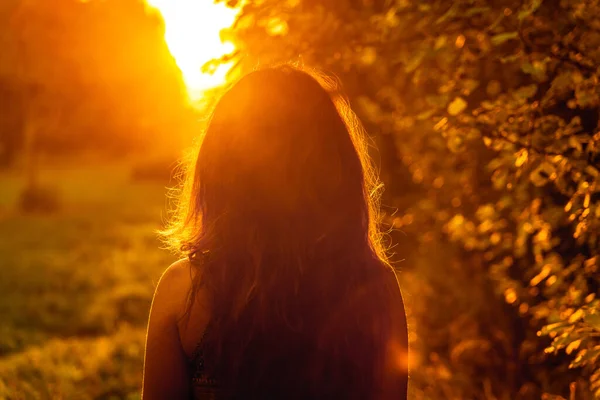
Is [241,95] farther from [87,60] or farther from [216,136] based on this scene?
[87,60]

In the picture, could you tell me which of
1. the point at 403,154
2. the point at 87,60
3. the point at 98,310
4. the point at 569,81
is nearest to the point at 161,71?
the point at 87,60

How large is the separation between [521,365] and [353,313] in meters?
3.73

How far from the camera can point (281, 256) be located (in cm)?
190

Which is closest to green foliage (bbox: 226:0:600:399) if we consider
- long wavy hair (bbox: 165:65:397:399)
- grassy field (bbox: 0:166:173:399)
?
long wavy hair (bbox: 165:65:397:399)

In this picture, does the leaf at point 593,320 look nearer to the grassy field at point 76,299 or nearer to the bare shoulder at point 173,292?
the bare shoulder at point 173,292

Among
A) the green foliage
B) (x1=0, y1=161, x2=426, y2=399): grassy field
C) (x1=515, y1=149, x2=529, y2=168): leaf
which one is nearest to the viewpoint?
(x1=515, y1=149, x2=529, y2=168): leaf

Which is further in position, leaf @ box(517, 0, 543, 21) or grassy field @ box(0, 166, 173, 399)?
grassy field @ box(0, 166, 173, 399)

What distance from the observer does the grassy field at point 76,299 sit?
5922mm

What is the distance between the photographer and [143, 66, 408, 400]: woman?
1880 millimetres

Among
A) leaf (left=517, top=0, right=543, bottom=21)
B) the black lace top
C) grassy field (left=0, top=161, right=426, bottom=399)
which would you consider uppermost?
leaf (left=517, top=0, right=543, bottom=21)

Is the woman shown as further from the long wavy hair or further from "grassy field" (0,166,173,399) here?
"grassy field" (0,166,173,399)

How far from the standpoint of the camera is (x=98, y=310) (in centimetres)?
934

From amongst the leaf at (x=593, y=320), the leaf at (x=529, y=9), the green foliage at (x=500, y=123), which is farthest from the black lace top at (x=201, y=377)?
the leaf at (x=529, y=9)

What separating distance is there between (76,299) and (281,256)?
9.26 m
